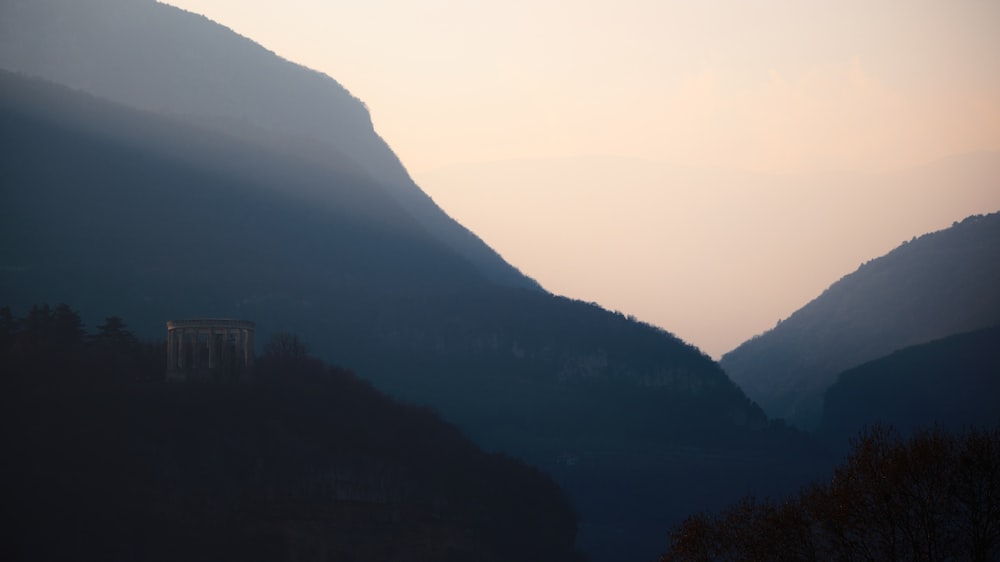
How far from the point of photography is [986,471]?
89.1m

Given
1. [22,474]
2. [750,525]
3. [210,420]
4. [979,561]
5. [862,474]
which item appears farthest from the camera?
[210,420]

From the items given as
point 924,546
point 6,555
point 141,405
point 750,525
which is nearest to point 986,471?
point 924,546

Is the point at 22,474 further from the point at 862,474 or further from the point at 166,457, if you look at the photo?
the point at 862,474

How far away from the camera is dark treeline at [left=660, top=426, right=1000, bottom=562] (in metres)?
87.4

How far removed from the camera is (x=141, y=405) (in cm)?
19838

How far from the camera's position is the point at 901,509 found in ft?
292

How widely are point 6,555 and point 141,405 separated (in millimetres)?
30008

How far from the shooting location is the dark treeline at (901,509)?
87438mm

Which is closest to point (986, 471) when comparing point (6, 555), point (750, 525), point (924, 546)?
point (924, 546)

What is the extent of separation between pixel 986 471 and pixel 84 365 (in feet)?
445

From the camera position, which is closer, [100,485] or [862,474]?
[862,474]

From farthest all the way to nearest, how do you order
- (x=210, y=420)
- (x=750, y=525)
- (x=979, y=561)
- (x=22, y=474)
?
(x=210, y=420)
(x=22, y=474)
(x=750, y=525)
(x=979, y=561)

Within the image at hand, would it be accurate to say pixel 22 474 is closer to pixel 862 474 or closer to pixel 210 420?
pixel 210 420

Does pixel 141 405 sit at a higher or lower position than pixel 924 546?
higher
